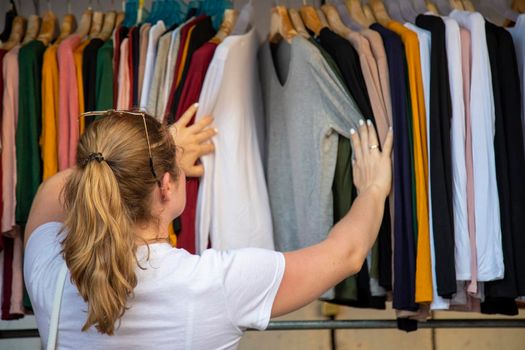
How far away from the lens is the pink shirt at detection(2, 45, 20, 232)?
2.56 m

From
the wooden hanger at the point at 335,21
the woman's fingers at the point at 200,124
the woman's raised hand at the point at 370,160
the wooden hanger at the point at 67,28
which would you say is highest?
the wooden hanger at the point at 335,21

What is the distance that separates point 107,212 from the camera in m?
1.55

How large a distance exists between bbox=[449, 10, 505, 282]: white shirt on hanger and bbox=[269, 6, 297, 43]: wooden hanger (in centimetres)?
65

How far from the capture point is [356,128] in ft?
8.11

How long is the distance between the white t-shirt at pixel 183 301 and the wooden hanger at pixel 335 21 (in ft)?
3.99

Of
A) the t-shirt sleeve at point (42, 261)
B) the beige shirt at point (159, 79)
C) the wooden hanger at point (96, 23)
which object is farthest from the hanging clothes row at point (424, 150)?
the t-shirt sleeve at point (42, 261)

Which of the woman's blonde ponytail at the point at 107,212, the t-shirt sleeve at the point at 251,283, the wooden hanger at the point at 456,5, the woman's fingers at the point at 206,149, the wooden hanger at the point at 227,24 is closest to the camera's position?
the woman's blonde ponytail at the point at 107,212

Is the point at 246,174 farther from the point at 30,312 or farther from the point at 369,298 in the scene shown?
the point at 30,312

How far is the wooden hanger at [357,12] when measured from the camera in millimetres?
2691

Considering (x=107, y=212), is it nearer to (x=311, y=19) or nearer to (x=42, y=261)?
(x=42, y=261)

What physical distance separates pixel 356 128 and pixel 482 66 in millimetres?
Result: 441

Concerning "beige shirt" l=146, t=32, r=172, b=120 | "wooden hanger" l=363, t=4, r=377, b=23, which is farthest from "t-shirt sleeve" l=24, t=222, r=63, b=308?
"wooden hanger" l=363, t=4, r=377, b=23

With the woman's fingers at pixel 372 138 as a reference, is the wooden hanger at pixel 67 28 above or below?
above

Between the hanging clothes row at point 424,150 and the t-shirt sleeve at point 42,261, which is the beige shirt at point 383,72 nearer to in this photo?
the hanging clothes row at point 424,150
